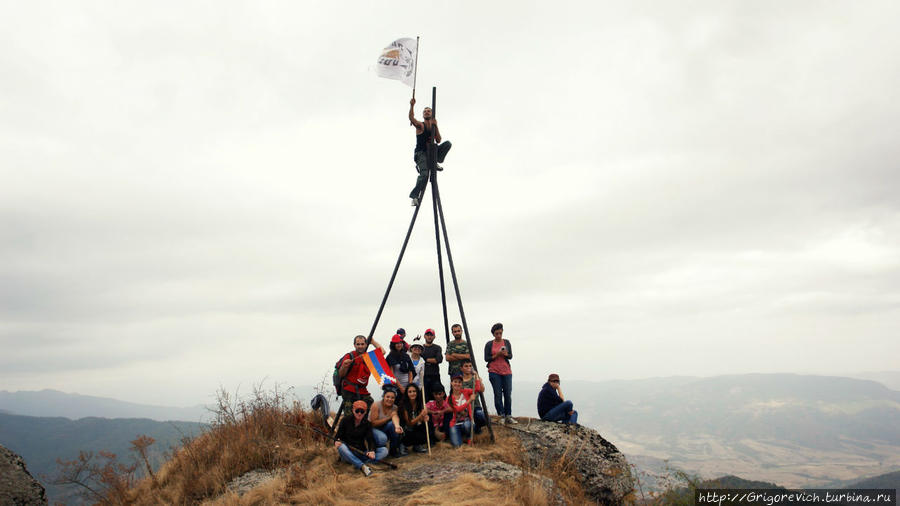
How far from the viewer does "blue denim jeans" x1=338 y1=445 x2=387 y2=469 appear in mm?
7629

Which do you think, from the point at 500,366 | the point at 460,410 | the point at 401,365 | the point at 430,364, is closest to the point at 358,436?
the point at 401,365

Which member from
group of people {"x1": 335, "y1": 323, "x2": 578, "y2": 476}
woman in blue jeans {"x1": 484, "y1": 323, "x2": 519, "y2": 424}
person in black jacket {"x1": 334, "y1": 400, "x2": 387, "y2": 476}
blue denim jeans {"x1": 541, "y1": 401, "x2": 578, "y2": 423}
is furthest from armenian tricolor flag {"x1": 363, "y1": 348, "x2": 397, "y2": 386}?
blue denim jeans {"x1": 541, "y1": 401, "x2": 578, "y2": 423}

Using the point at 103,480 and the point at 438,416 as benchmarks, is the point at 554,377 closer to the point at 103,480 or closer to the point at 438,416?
the point at 438,416

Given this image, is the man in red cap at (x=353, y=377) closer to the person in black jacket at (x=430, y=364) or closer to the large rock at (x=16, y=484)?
the person in black jacket at (x=430, y=364)

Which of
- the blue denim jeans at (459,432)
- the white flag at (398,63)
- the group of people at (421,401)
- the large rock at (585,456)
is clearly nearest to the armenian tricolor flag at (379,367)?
the group of people at (421,401)

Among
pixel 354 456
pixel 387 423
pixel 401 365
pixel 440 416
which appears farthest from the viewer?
pixel 401 365

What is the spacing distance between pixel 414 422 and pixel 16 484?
704cm

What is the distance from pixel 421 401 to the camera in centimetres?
915

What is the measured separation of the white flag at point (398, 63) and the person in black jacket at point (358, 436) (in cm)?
691

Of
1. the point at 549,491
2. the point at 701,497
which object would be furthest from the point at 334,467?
the point at 701,497

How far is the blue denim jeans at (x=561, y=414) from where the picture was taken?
9523 millimetres

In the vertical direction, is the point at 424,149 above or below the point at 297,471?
above

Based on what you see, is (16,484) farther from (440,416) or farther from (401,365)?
(440,416)

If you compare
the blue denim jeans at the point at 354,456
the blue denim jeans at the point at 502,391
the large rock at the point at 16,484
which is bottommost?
the large rock at the point at 16,484
